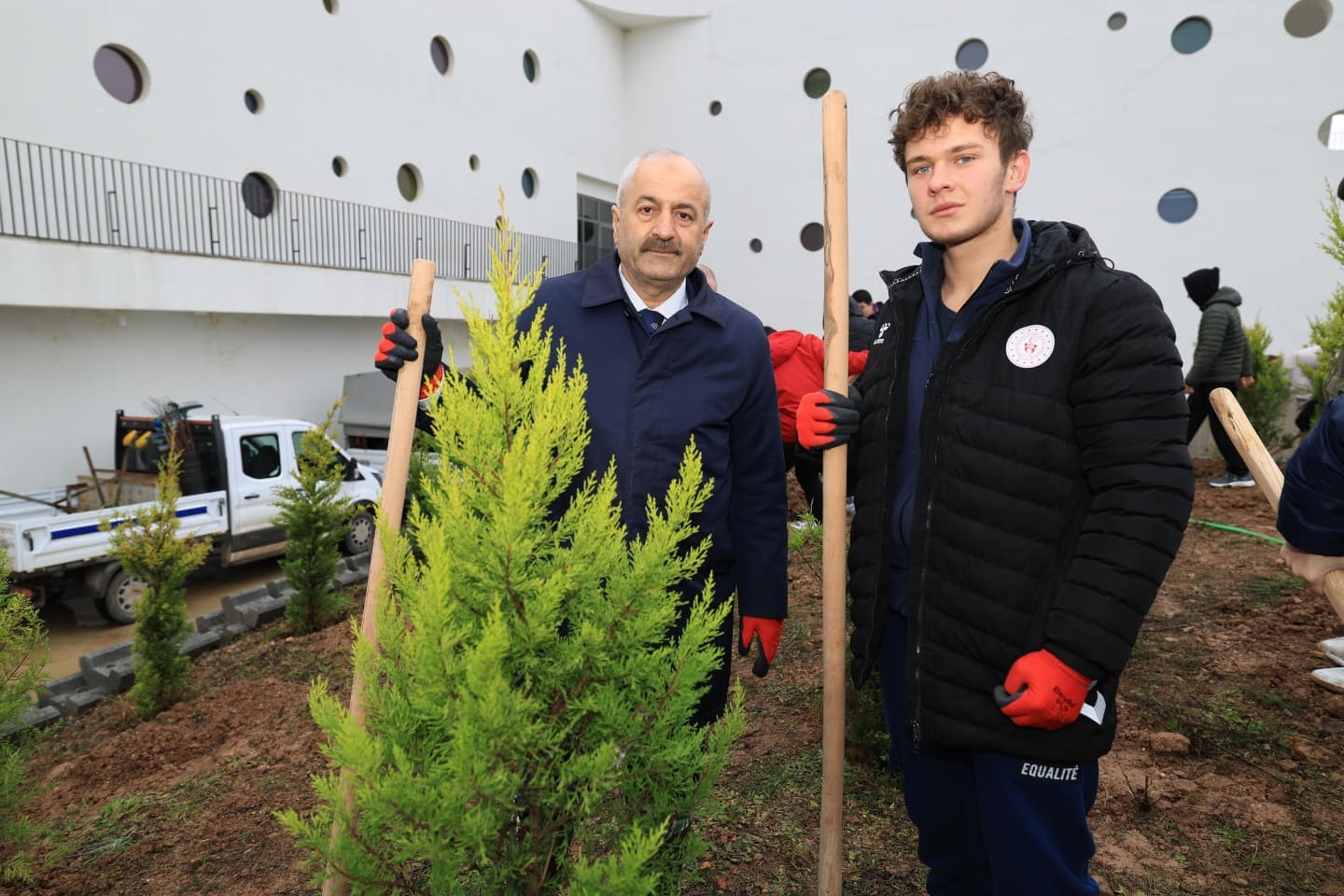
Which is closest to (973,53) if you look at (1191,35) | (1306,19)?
(1191,35)

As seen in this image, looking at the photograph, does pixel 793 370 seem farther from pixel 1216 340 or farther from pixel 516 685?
pixel 1216 340

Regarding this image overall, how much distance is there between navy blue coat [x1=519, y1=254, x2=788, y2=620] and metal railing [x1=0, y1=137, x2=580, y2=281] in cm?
708

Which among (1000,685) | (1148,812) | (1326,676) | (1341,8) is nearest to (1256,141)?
(1341,8)

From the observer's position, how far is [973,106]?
1780mm

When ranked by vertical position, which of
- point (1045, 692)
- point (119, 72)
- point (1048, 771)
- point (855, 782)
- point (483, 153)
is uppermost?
point (483, 153)

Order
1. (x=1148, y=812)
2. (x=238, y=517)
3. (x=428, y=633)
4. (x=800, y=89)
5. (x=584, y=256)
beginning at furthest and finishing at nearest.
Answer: (x=584, y=256) < (x=800, y=89) < (x=238, y=517) < (x=1148, y=812) < (x=428, y=633)

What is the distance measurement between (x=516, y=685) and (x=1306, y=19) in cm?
1912

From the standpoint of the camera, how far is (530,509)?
1446mm

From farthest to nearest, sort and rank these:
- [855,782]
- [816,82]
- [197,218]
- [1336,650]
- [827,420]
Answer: [816,82], [197,218], [1336,650], [855,782], [827,420]

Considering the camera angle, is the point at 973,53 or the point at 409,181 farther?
the point at 409,181

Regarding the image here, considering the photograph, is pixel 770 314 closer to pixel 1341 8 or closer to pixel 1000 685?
pixel 1341 8

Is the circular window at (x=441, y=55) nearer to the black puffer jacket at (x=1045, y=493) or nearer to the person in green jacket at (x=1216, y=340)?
the person in green jacket at (x=1216, y=340)

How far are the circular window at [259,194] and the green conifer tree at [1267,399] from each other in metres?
15.3

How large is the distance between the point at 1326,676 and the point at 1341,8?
15257mm
